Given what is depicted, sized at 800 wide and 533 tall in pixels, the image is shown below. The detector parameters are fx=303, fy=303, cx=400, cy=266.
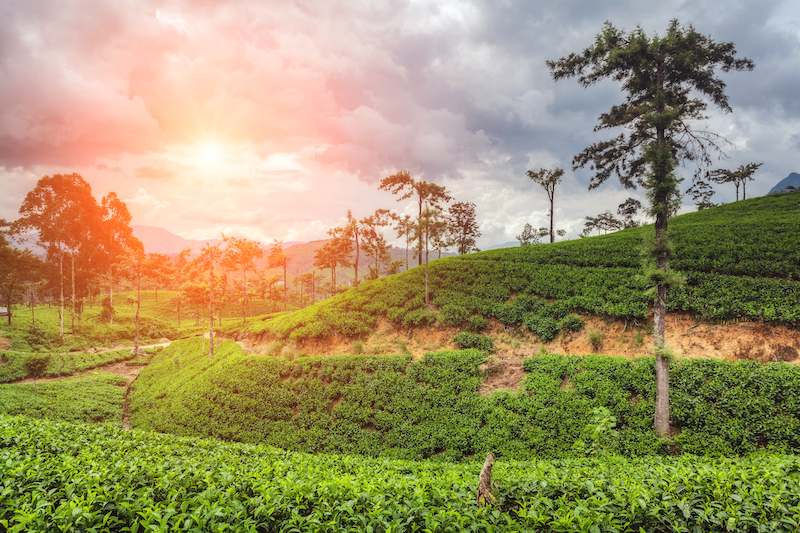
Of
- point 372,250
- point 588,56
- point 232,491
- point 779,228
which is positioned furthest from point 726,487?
point 372,250

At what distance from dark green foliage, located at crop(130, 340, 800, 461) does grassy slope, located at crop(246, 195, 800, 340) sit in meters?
4.31

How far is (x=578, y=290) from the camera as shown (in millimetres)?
19250

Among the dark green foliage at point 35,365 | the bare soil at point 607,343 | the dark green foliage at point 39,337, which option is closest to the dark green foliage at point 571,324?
the bare soil at point 607,343

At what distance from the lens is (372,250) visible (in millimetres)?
41406

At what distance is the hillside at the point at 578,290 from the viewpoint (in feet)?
50.3

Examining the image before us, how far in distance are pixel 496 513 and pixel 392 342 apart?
674 inches

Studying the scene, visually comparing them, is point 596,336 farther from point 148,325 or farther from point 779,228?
point 148,325

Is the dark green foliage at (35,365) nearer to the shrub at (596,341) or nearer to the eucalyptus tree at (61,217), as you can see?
the eucalyptus tree at (61,217)

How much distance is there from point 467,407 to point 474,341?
539 centimetres

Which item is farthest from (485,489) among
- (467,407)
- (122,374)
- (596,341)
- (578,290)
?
(122,374)

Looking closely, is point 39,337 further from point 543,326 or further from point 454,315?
point 543,326

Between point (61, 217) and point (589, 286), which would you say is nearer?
point (589, 286)

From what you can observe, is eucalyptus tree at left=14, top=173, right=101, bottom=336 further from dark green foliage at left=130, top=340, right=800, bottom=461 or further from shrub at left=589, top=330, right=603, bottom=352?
shrub at left=589, top=330, right=603, bottom=352

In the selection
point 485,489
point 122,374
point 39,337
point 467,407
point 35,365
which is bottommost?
point 122,374
